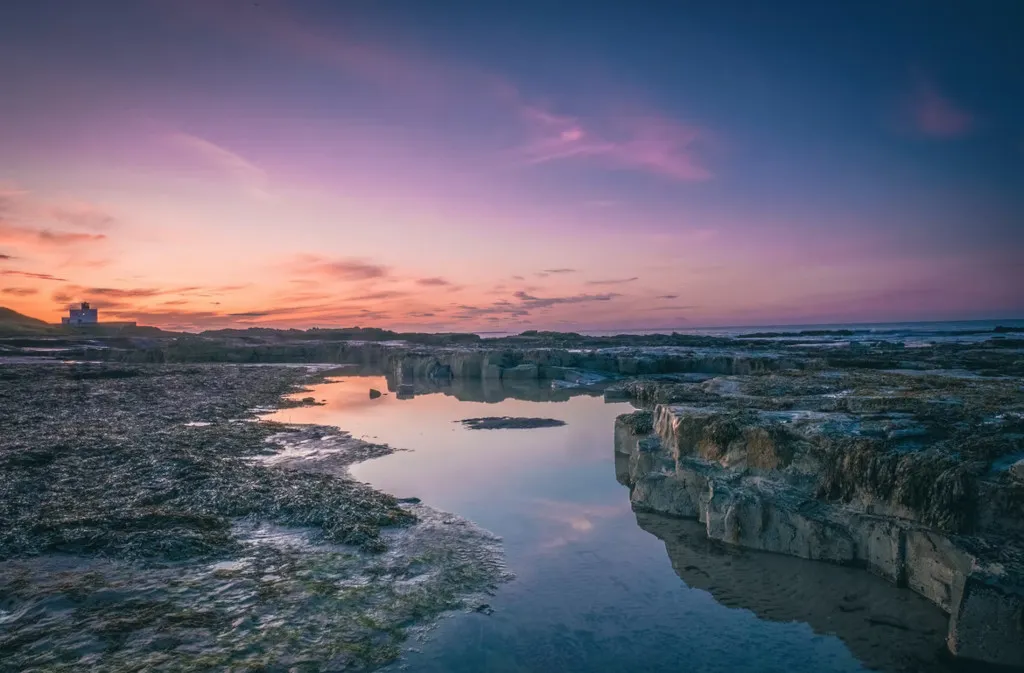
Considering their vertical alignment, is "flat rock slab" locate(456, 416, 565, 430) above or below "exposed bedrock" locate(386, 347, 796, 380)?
below

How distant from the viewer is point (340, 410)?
21.2 meters

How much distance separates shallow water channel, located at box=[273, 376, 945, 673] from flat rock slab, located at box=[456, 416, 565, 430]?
5420mm

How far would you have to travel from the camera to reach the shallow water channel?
5.23 meters

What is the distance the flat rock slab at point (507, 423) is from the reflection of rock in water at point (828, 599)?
933cm

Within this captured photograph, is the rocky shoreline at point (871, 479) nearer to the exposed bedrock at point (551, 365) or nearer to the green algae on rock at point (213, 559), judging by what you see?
the green algae on rock at point (213, 559)

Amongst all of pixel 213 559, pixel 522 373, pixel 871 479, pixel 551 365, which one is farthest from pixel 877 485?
pixel 551 365

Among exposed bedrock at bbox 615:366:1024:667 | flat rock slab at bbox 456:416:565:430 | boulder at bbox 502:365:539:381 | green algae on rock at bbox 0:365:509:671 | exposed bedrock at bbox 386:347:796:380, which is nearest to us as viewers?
green algae on rock at bbox 0:365:509:671

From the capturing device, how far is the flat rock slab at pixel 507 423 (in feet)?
55.8

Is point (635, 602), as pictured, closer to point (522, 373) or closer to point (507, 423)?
point (507, 423)

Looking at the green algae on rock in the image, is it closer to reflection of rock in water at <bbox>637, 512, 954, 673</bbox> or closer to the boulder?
reflection of rock in water at <bbox>637, 512, 954, 673</bbox>

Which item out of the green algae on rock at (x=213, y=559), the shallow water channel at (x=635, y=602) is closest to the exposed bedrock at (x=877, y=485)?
the shallow water channel at (x=635, y=602)

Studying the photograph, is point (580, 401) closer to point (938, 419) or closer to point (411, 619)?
point (938, 419)

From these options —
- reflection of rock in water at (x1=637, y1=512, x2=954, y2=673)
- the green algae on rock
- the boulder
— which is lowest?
reflection of rock in water at (x1=637, y1=512, x2=954, y2=673)

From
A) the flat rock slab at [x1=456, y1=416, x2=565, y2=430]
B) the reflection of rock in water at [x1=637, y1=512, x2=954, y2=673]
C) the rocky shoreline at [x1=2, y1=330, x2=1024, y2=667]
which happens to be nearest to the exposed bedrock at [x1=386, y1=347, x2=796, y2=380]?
the flat rock slab at [x1=456, y1=416, x2=565, y2=430]
